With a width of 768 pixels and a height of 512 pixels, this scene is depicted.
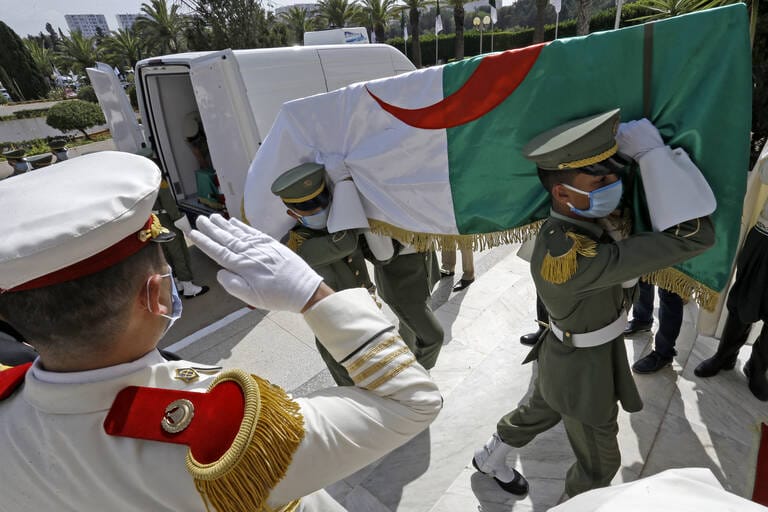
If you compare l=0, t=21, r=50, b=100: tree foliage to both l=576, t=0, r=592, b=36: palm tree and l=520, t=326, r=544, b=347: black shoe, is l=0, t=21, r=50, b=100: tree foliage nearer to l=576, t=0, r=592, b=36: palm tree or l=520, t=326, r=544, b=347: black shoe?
l=576, t=0, r=592, b=36: palm tree

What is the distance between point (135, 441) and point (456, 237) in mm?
1669

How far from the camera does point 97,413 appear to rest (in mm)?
921

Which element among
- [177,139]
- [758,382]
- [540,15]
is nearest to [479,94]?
[758,382]

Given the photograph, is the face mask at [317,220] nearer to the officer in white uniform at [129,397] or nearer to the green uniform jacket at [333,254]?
the green uniform jacket at [333,254]

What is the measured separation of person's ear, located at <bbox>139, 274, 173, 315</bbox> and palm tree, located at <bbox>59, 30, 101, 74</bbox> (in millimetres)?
32929

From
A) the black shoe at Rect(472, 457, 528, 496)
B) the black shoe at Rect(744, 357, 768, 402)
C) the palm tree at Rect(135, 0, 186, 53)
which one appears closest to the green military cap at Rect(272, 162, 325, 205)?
the black shoe at Rect(472, 457, 528, 496)

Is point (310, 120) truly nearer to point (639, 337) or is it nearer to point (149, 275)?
point (149, 275)

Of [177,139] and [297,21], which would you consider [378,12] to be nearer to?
[297,21]

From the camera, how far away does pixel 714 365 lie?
2.81 m

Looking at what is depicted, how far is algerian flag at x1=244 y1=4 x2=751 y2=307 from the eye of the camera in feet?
4.84

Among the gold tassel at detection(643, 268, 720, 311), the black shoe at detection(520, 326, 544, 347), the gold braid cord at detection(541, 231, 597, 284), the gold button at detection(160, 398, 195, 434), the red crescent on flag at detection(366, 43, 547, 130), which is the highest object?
the red crescent on flag at detection(366, 43, 547, 130)

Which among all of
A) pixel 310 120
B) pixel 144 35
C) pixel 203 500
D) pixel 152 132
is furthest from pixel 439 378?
pixel 144 35

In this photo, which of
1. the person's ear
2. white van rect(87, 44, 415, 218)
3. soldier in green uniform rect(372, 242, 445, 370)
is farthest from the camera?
white van rect(87, 44, 415, 218)

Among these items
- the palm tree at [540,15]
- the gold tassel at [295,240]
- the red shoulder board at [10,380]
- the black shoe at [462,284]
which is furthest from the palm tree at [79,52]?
the red shoulder board at [10,380]
